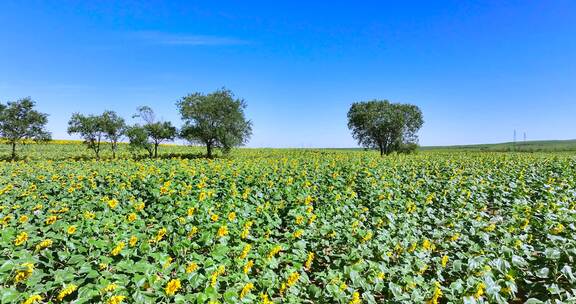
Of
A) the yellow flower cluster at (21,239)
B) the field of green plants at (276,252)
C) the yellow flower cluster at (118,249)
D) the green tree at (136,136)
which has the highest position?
the green tree at (136,136)

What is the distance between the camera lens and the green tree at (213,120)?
3331cm

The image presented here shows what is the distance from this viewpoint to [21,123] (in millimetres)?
31125

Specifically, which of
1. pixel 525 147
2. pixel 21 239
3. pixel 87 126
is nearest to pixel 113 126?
pixel 87 126

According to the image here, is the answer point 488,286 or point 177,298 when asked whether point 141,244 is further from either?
point 488,286

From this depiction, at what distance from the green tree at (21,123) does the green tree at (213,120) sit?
13.5 m

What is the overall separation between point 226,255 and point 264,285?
102cm

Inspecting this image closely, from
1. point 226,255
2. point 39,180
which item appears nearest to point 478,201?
point 226,255

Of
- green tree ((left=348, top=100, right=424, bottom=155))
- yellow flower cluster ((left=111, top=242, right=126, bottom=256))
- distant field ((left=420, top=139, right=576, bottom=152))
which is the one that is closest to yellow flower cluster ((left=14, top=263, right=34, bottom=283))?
yellow flower cluster ((left=111, top=242, right=126, bottom=256))

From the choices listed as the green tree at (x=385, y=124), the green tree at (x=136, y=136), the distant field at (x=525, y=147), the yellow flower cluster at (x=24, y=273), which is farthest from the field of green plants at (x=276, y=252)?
the distant field at (x=525, y=147)

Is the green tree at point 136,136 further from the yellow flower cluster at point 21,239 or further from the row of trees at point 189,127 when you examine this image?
the yellow flower cluster at point 21,239

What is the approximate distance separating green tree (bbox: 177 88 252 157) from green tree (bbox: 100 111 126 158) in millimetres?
5918

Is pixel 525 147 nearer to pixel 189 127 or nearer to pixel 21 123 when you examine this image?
pixel 189 127

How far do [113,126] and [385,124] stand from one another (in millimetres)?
35402

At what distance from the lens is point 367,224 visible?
24.0 feet
